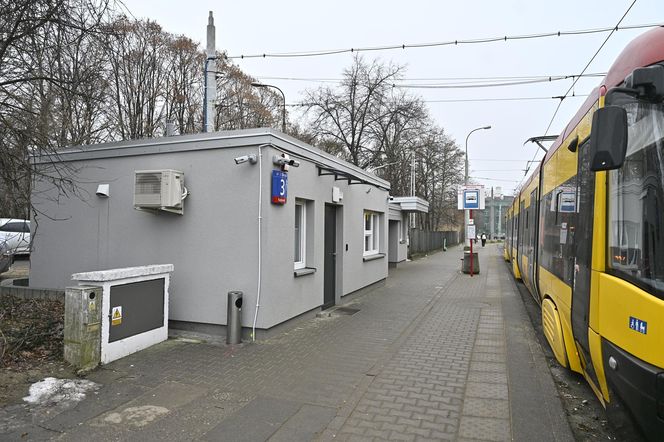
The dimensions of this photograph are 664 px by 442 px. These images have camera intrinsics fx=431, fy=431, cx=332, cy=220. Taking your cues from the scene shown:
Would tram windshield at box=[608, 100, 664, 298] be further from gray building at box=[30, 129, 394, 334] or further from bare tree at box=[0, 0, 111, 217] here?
bare tree at box=[0, 0, 111, 217]

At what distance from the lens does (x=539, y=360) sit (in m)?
6.09

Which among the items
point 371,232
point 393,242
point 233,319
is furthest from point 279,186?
point 393,242

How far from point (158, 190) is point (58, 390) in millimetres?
3178

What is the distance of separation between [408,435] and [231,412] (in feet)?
5.67

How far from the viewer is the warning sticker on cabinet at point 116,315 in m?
5.61

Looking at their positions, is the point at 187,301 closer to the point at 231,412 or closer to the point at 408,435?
the point at 231,412

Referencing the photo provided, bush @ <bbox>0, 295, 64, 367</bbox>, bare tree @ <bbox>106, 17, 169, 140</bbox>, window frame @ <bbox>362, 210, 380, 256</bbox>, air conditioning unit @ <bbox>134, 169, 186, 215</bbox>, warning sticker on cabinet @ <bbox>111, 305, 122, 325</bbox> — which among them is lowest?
bush @ <bbox>0, 295, 64, 367</bbox>

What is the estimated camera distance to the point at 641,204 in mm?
2990

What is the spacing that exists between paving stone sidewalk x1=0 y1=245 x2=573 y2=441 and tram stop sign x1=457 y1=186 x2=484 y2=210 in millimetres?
9832

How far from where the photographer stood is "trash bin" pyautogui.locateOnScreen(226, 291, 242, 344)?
6559 millimetres

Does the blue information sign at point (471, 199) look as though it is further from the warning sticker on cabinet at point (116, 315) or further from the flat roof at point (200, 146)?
the warning sticker on cabinet at point (116, 315)

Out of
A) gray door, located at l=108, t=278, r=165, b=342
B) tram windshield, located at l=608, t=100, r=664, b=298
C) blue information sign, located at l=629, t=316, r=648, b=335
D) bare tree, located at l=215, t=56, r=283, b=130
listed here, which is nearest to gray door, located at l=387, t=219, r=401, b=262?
bare tree, located at l=215, t=56, r=283, b=130

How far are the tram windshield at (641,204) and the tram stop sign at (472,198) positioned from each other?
1403 cm

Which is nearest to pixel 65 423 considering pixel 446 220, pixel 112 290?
pixel 112 290
